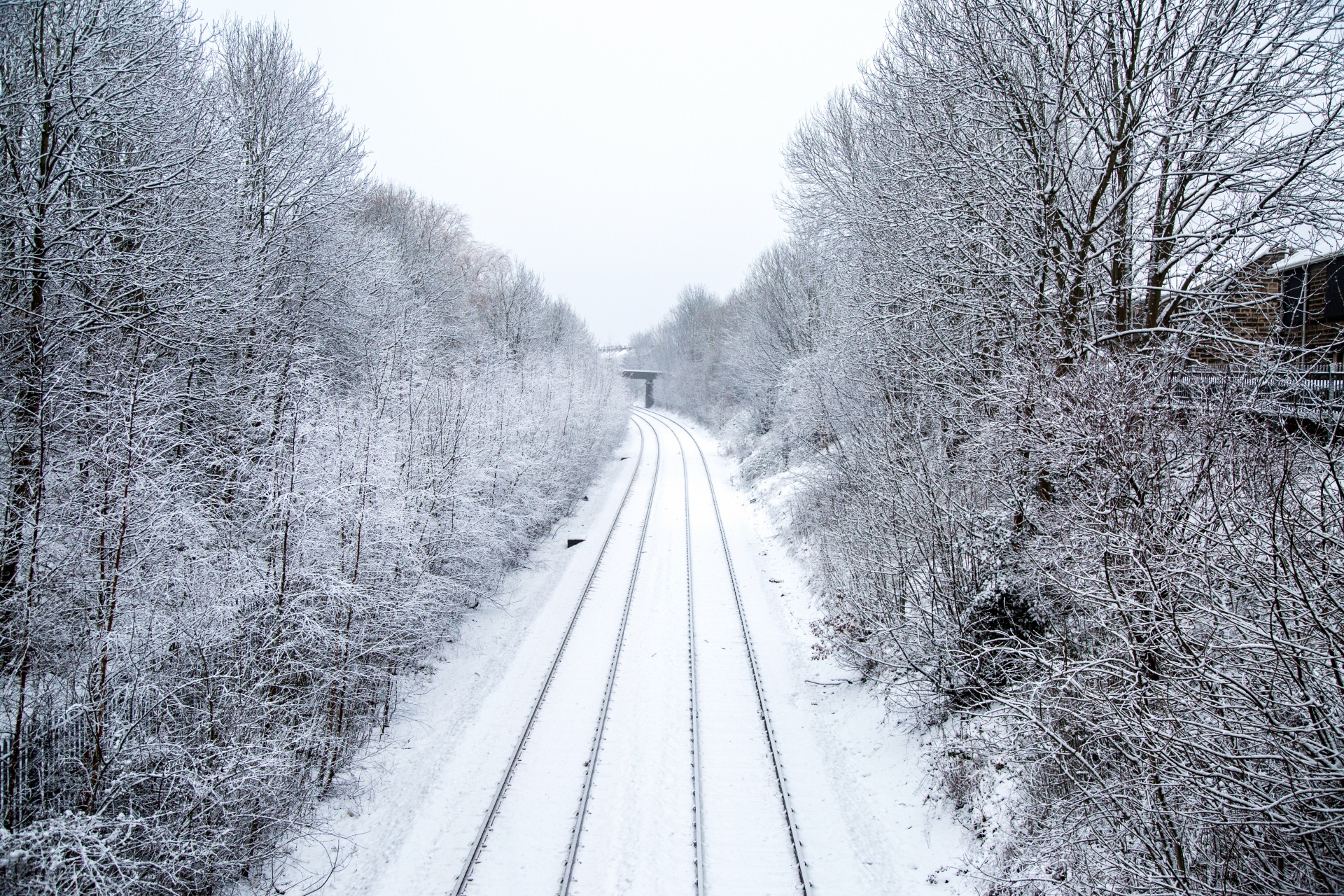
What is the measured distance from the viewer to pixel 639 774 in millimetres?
8477

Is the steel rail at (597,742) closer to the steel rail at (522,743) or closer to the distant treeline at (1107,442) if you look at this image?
the steel rail at (522,743)

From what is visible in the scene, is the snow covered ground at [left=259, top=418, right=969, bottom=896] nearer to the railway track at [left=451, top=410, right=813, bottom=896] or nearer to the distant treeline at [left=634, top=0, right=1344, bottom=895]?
the railway track at [left=451, top=410, right=813, bottom=896]

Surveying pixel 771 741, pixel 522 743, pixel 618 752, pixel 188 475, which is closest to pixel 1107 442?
pixel 771 741

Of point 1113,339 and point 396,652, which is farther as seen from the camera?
point 396,652

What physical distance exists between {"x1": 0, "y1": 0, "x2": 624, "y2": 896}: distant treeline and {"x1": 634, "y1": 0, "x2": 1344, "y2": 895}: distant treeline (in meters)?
8.14

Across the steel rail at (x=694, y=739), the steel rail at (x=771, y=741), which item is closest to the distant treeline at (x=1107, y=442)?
the steel rail at (x=771, y=741)

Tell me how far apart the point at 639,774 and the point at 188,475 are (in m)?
7.90

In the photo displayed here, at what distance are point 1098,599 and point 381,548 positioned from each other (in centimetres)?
1073

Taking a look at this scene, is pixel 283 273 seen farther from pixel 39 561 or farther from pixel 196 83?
pixel 39 561

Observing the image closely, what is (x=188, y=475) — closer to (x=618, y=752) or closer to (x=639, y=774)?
(x=618, y=752)

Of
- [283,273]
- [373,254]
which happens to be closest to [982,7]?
[283,273]

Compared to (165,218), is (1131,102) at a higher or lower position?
higher

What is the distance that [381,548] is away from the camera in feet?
35.6

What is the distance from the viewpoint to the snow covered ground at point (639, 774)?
269 inches
